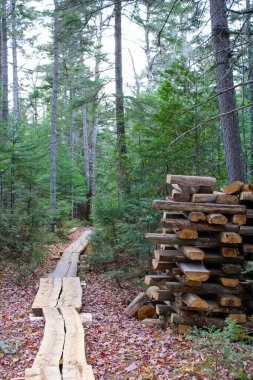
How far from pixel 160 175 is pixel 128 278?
3.14m

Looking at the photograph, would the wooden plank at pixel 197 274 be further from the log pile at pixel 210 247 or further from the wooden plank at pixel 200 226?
the wooden plank at pixel 200 226

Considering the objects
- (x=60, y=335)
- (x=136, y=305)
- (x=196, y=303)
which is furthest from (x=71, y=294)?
(x=196, y=303)

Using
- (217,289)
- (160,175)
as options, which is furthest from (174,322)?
(160,175)

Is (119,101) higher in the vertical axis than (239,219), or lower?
higher

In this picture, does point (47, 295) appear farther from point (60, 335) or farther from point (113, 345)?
point (113, 345)

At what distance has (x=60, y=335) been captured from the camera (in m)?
5.82

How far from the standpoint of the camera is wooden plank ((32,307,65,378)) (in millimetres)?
4742

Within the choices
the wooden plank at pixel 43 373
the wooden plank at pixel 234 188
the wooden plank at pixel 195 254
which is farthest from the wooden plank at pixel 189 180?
the wooden plank at pixel 43 373

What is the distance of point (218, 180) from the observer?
10.6 meters

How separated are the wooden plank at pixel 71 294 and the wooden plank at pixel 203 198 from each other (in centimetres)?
339

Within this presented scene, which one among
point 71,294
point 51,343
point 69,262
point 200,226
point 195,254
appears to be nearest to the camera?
point 51,343

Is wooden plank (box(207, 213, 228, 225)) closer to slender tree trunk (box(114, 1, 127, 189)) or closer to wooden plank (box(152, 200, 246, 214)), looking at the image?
wooden plank (box(152, 200, 246, 214))

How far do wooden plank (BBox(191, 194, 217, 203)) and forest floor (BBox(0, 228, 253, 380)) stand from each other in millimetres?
2417

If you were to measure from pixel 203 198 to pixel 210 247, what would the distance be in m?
0.97
